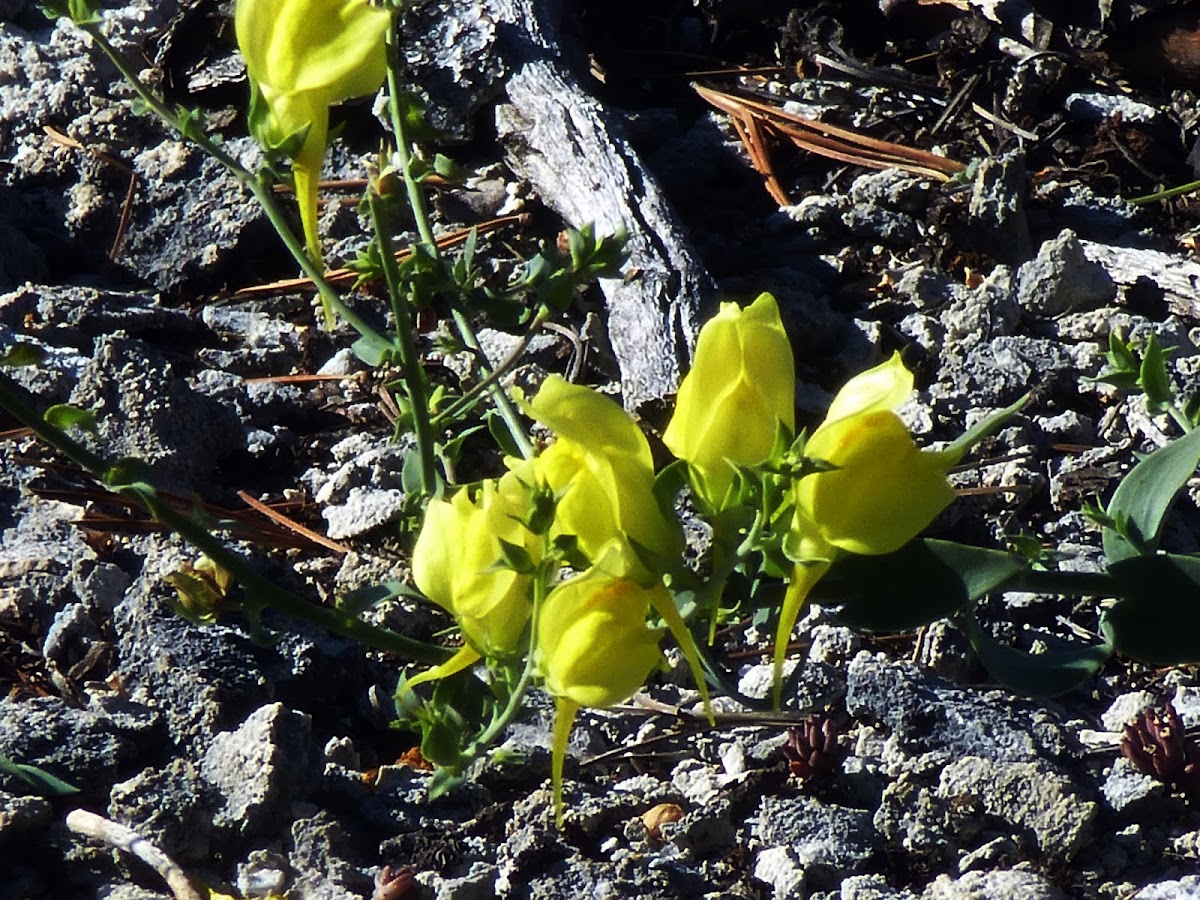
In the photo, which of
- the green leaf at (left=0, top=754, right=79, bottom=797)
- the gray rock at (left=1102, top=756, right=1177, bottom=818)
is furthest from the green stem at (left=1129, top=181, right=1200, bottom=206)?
the green leaf at (left=0, top=754, right=79, bottom=797)

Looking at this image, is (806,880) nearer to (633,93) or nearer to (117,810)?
(117,810)

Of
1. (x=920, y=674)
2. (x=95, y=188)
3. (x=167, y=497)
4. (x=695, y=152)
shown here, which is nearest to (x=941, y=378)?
(x=920, y=674)

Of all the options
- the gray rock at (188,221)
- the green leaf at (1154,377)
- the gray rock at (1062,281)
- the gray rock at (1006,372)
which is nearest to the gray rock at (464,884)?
the green leaf at (1154,377)

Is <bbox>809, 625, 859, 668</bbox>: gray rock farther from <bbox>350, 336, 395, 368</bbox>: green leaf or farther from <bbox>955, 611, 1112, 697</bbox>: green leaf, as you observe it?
<bbox>350, 336, 395, 368</bbox>: green leaf

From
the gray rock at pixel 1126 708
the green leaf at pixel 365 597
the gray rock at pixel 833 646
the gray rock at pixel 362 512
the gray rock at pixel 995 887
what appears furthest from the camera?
the gray rock at pixel 362 512

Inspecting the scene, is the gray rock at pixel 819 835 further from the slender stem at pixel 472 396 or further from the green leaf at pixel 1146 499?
the slender stem at pixel 472 396

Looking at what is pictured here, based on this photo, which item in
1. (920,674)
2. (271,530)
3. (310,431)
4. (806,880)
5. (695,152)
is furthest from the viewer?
(695,152)
